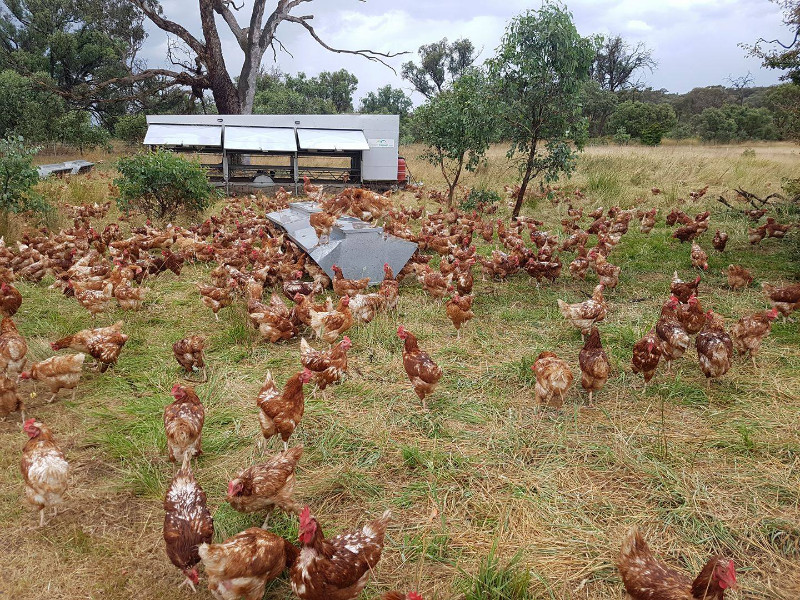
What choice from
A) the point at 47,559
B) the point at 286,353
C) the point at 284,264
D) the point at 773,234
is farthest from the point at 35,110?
the point at 773,234

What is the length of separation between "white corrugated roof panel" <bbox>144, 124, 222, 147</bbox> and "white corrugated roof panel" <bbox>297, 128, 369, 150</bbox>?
119 inches

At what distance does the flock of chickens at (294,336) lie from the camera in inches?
96.8

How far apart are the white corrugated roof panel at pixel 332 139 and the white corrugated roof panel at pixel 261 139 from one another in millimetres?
428

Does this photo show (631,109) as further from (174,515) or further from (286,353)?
(174,515)

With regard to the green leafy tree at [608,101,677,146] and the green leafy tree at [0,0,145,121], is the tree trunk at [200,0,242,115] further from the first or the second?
the green leafy tree at [608,101,677,146]

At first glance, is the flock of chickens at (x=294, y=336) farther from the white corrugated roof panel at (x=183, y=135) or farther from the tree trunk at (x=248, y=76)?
the tree trunk at (x=248, y=76)

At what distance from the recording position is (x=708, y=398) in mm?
4426

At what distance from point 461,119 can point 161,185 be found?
7.70 meters

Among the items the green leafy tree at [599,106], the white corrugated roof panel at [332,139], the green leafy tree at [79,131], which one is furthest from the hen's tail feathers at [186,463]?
the green leafy tree at [599,106]

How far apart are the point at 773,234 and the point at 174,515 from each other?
11055mm

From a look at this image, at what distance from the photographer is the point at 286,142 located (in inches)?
697

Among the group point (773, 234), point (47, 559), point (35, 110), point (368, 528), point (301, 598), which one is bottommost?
point (47, 559)

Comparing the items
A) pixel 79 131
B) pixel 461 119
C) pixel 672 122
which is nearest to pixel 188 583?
pixel 461 119

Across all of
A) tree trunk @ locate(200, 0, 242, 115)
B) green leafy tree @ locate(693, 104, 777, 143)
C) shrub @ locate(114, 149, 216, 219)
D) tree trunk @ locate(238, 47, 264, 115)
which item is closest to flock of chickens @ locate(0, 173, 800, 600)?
shrub @ locate(114, 149, 216, 219)
